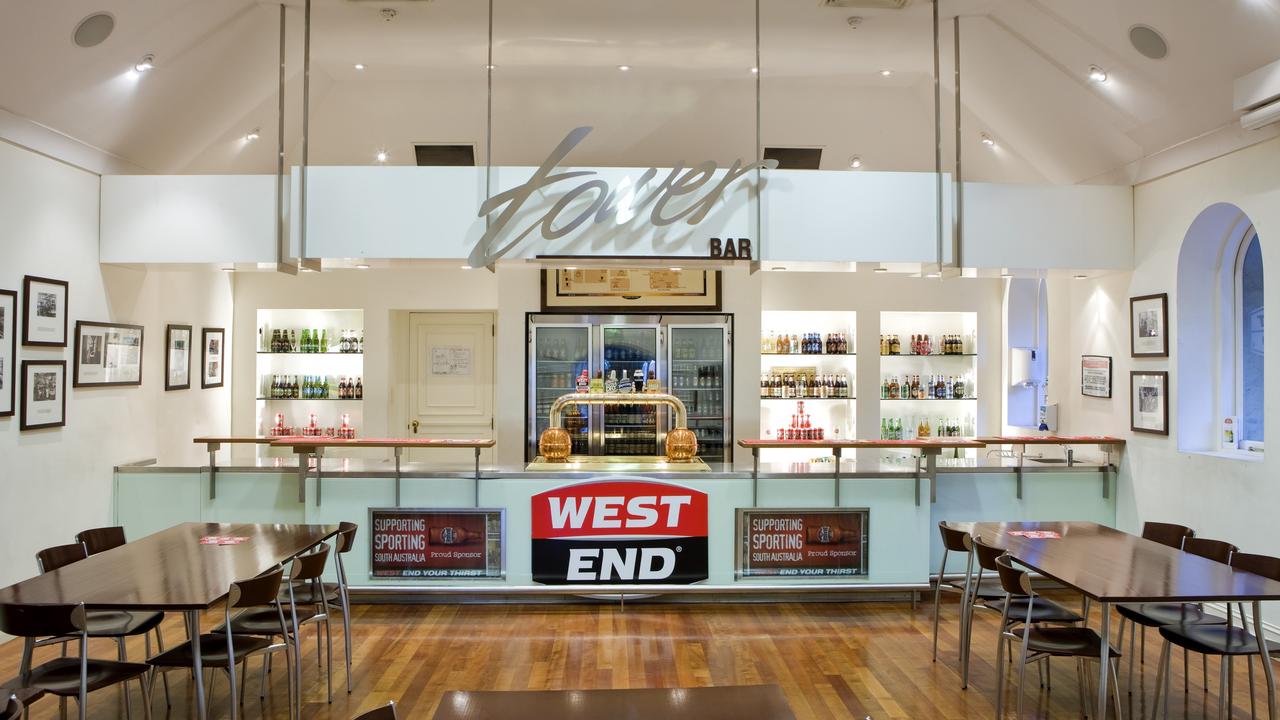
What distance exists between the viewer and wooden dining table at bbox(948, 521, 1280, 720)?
3.24 meters

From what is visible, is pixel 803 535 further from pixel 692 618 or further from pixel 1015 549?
pixel 1015 549

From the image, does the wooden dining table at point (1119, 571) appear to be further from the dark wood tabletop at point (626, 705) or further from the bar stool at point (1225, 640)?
the dark wood tabletop at point (626, 705)

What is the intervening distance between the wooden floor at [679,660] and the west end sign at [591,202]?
232cm

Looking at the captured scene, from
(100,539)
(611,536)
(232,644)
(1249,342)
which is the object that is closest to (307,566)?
(232,644)

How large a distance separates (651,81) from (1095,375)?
4.11 metres

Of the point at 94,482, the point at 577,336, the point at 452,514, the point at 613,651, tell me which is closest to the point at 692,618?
the point at 613,651

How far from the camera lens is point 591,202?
550cm

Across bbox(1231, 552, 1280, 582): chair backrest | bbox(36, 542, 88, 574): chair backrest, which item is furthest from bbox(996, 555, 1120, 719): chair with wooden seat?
bbox(36, 542, 88, 574): chair backrest

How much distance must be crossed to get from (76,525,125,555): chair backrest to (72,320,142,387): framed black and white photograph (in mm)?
1357

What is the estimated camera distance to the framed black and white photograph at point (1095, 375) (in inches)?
242

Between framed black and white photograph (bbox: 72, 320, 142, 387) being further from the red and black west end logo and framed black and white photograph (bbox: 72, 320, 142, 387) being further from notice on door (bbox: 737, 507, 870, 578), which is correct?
notice on door (bbox: 737, 507, 870, 578)

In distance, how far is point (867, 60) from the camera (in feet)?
20.8

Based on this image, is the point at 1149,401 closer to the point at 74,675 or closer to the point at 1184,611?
the point at 1184,611

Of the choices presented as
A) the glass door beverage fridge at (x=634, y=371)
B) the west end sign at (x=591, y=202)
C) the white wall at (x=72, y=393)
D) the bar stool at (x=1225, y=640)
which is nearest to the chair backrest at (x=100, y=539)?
the white wall at (x=72, y=393)
